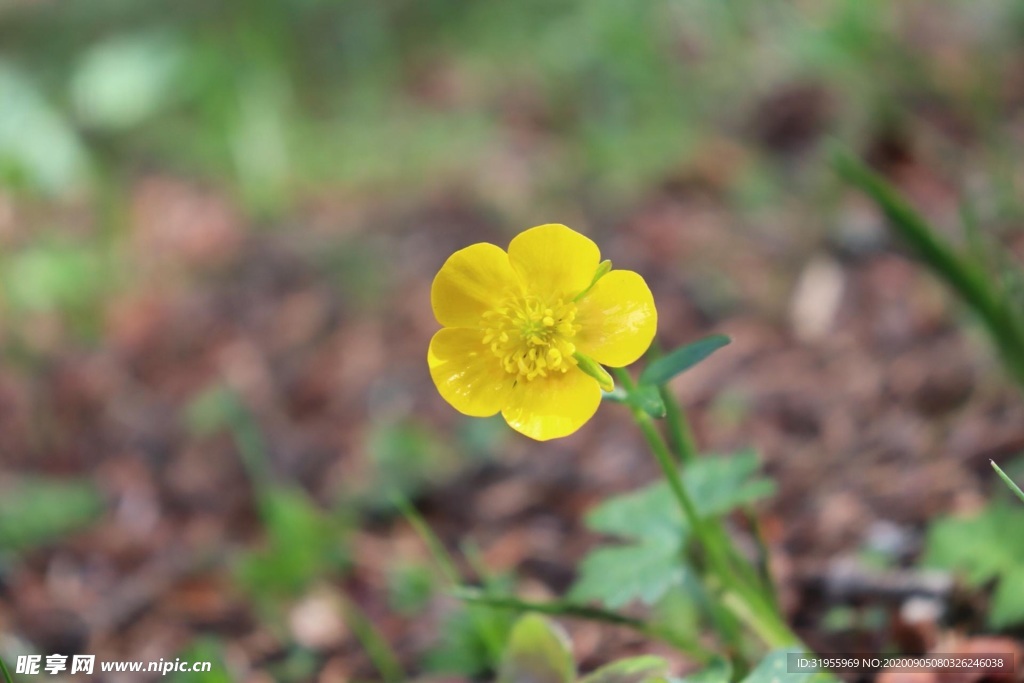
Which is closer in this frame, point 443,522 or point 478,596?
point 478,596

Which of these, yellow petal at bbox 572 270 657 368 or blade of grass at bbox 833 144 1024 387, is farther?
blade of grass at bbox 833 144 1024 387

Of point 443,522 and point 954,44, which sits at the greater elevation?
point 954,44

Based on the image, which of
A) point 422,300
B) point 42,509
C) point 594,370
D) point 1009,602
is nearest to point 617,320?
point 594,370

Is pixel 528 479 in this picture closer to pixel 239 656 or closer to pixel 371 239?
pixel 239 656

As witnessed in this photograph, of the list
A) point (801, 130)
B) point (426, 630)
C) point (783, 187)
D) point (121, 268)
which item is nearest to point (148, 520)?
point (426, 630)

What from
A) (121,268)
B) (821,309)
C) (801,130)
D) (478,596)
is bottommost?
(478,596)

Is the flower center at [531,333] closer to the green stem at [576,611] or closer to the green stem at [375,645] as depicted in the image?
the green stem at [576,611]

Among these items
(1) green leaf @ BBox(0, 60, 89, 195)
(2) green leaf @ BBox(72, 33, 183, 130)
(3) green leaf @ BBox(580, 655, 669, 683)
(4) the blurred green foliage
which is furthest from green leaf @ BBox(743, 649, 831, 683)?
(2) green leaf @ BBox(72, 33, 183, 130)

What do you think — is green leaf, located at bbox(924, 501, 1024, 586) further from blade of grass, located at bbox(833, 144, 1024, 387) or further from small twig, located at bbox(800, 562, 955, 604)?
blade of grass, located at bbox(833, 144, 1024, 387)
